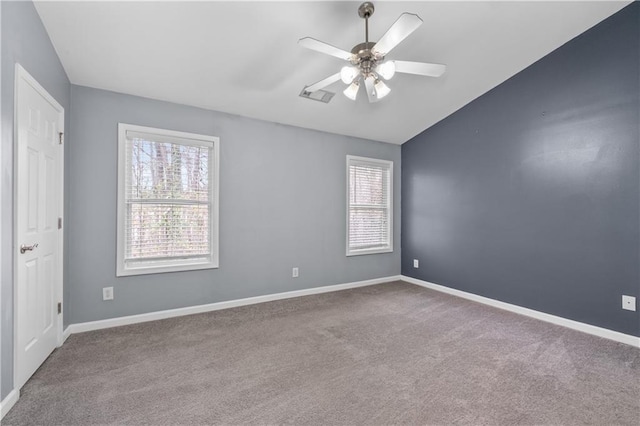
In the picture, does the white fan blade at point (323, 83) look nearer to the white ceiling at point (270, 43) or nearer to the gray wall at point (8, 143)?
the white ceiling at point (270, 43)

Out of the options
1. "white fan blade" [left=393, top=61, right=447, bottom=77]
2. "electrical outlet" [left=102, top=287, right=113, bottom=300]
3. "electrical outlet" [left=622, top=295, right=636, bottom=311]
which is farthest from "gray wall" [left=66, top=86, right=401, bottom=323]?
"electrical outlet" [left=622, top=295, right=636, bottom=311]

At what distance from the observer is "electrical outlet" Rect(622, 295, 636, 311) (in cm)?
266

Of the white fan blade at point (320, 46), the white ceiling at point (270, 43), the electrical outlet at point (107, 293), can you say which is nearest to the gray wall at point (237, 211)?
the electrical outlet at point (107, 293)

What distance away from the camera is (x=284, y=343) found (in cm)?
264

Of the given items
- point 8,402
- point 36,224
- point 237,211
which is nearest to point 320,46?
point 237,211

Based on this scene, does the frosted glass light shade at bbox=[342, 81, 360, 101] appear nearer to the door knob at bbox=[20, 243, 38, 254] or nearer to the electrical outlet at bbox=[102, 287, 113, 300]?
the door knob at bbox=[20, 243, 38, 254]

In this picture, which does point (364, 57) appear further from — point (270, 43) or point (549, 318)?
point (549, 318)

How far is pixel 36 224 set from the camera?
6.98 feet

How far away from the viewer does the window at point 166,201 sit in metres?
3.06

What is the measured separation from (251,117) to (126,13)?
1646 millimetres

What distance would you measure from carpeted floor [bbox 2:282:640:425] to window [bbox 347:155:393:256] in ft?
5.30

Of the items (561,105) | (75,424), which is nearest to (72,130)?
(75,424)

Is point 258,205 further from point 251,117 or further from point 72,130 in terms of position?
point 72,130

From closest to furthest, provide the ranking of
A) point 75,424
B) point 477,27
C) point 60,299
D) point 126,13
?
point 75,424 < point 126,13 < point 60,299 < point 477,27
